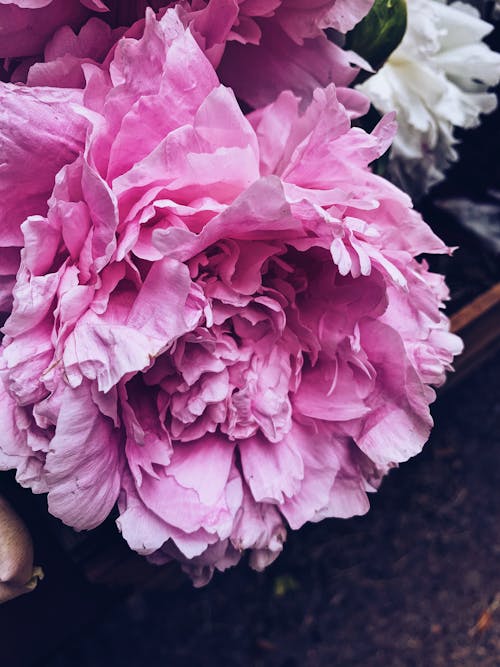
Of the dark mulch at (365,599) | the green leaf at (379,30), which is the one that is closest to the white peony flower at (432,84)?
the green leaf at (379,30)

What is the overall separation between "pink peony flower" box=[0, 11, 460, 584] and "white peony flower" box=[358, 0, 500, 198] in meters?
0.18

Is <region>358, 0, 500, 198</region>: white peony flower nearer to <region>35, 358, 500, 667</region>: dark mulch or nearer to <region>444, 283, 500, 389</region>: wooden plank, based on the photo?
<region>444, 283, 500, 389</region>: wooden plank

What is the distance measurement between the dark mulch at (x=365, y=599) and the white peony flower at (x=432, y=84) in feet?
1.43

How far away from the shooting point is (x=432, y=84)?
55 cm

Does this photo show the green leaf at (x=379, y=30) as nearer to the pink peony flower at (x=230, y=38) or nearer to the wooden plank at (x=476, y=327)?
the pink peony flower at (x=230, y=38)

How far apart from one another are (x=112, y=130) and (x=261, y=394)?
0.46ft

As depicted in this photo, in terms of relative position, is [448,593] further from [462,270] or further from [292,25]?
[292,25]

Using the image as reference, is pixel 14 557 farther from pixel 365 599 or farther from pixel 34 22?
pixel 365 599

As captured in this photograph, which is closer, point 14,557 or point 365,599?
point 14,557

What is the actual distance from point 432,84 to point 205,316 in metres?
0.30

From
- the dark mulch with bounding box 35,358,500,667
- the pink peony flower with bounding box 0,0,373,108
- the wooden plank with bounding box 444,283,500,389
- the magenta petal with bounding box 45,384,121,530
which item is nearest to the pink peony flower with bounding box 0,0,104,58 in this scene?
the pink peony flower with bounding box 0,0,373,108

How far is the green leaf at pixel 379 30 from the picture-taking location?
46 centimetres

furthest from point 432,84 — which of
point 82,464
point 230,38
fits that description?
point 82,464

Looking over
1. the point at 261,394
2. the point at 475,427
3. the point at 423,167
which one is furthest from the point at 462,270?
the point at 261,394
